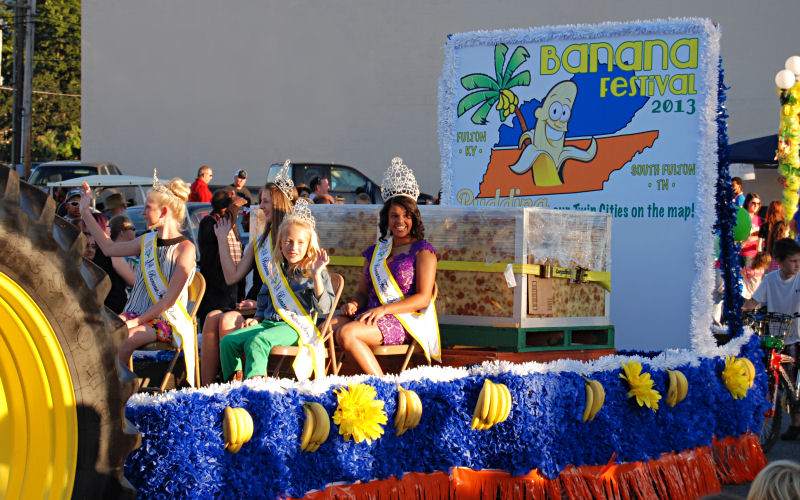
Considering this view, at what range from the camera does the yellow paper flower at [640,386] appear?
5.91 metres

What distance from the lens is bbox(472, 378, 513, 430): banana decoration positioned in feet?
17.1

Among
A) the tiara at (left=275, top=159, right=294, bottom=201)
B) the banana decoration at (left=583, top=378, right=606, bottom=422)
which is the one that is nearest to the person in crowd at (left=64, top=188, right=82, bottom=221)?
the tiara at (left=275, top=159, right=294, bottom=201)

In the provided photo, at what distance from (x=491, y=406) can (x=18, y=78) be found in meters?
25.9

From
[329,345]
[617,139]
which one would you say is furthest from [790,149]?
[329,345]

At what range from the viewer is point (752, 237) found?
12.6m

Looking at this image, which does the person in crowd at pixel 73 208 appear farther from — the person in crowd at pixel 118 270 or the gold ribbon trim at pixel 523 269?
the gold ribbon trim at pixel 523 269

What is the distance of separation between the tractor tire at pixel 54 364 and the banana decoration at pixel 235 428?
0.74 m

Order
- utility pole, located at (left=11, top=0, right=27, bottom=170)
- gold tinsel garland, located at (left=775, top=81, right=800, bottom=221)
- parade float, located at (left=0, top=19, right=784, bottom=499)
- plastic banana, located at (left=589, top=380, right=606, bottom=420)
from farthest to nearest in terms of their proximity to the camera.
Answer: utility pole, located at (left=11, top=0, right=27, bottom=170), gold tinsel garland, located at (left=775, top=81, right=800, bottom=221), plastic banana, located at (left=589, top=380, right=606, bottom=420), parade float, located at (left=0, top=19, right=784, bottom=499)

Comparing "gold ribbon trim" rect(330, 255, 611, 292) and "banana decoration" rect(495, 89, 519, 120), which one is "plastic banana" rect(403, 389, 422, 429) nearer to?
"gold ribbon trim" rect(330, 255, 611, 292)

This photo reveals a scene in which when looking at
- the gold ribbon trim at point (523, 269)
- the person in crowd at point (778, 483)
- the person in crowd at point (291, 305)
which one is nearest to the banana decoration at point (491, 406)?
the person in crowd at point (291, 305)

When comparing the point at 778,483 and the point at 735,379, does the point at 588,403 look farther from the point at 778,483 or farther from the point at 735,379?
the point at 778,483

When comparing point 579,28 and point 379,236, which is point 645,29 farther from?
point 379,236

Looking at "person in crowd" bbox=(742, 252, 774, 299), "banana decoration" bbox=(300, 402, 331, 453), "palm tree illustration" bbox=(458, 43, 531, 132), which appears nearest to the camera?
"banana decoration" bbox=(300, 402, 331, 453)

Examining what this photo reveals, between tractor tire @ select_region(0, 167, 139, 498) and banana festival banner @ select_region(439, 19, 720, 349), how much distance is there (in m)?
4.76
